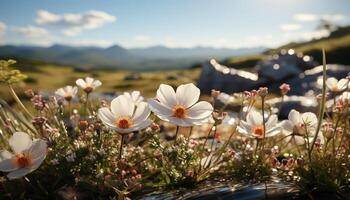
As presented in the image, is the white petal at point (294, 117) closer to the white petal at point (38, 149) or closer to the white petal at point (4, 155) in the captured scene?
the white petal at point (38, 149)

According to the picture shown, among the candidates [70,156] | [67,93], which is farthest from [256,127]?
[67,93]

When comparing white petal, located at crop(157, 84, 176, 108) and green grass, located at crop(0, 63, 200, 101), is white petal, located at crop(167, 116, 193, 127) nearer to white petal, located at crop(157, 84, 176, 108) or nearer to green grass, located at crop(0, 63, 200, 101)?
white petal, located at crop(157, 84, 176, 108)

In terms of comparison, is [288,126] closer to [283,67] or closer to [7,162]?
[7,162]

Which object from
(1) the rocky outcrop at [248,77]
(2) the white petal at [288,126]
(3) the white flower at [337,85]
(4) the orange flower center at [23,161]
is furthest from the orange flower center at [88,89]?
(1) the rocky outcrop at [248,77]

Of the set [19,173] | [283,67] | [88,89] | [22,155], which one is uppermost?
[88,89]

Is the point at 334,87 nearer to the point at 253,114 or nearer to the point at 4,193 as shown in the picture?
the point at 253,114
